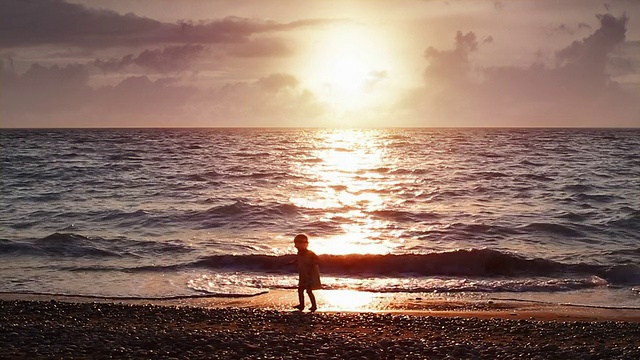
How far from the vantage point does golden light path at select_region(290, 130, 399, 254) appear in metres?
26.2

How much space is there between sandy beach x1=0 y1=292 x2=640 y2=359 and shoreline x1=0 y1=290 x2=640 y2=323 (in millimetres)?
74

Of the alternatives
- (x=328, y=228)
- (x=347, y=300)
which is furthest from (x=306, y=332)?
(x=328, y=228)

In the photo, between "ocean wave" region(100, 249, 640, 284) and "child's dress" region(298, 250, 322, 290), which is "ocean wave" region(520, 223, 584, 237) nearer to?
"ocean wave" region(100, 249, 640, 284)

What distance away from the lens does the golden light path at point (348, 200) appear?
26172 millimetres

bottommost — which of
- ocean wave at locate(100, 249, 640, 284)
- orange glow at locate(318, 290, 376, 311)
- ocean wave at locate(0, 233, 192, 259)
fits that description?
orange glow at locate(318, 290, 376, 311)

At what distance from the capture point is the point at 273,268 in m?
22.5

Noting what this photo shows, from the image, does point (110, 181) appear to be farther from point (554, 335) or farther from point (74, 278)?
point (554, 335)

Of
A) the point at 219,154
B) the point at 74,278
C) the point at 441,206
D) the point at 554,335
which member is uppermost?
the point at 219,154

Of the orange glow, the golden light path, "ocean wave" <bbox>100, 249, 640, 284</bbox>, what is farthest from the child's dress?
the golden light path

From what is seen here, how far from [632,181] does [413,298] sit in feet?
113

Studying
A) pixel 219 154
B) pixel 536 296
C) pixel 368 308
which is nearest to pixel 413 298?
pixel 368 308

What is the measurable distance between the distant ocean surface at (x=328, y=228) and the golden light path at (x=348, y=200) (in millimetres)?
131

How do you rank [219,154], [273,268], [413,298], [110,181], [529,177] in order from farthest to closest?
[219,154]
[529,177]
[110,181]
[273,268]
[413,298]

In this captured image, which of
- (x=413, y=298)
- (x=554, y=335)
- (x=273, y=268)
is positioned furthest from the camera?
(x=273, y=268)
